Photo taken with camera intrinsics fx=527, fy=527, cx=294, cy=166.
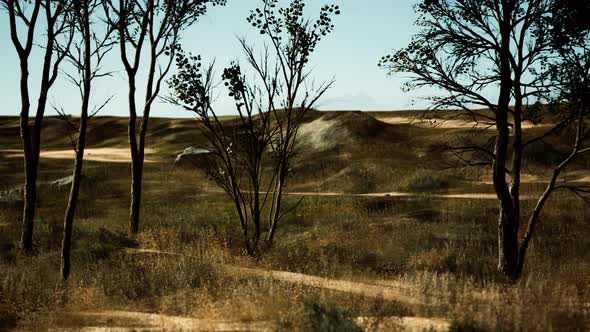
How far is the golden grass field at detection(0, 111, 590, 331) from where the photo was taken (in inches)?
346

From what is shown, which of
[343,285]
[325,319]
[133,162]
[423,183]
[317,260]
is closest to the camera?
[325,319]

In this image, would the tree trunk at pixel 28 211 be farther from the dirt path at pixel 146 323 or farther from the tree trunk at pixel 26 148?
the dirt path at pixel 146 323

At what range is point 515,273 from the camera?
11.8 m

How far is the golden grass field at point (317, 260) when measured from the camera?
8.80 meters

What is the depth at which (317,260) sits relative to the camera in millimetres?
14234

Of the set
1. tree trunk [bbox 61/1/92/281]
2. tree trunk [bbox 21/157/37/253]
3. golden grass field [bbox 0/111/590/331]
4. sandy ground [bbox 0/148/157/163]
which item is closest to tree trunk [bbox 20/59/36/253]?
tree trunk [bbox 21/157/37/253]

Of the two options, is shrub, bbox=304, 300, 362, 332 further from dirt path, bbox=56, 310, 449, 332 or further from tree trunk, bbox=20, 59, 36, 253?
tree trunk, bbox=20, 59, 36, 253

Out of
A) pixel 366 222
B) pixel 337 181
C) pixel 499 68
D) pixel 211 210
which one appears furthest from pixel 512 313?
pixel 337 181

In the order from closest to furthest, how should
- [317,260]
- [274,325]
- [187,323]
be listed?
[274,325] → [187,323] → [317,260]

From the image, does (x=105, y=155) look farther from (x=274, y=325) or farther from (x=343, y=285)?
(x=274, y=325)

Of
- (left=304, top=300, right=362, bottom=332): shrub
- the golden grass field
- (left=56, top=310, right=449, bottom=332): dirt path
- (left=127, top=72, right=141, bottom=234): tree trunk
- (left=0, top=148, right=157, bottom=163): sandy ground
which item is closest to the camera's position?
(left=304, top=300, right=362, bottom=332): shrub

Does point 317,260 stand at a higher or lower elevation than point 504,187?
lower

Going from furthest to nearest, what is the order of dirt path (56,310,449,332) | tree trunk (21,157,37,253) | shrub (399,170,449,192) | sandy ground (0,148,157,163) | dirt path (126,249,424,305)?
sandy ground (0,148,157,163) < shrub (399,170,449,192) < tree trunk (21,157,37,253) < dirt path (126,249,424,305) < dirt path (56,310,449,332)

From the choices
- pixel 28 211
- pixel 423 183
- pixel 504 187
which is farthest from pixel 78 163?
pixel 423 183
